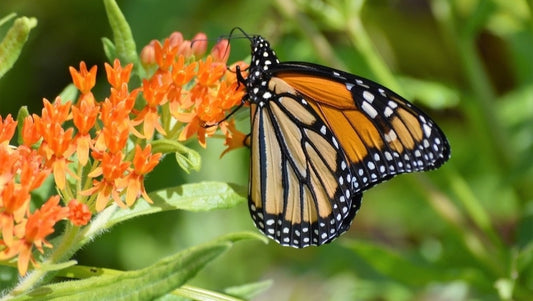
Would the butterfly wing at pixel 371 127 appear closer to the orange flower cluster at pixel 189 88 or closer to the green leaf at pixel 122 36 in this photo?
the orange flower cluster at pixel 189 88

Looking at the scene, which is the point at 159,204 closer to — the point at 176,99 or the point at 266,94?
the point at 176,99

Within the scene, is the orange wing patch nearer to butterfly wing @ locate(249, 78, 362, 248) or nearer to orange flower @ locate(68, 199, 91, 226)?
butterfly wing @ locate(249, 78, 362, 248)

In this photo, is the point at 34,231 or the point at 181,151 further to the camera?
the point at 181,151

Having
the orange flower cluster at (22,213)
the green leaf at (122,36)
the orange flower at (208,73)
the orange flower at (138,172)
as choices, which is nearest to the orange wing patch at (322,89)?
the orange flower at (208,73)

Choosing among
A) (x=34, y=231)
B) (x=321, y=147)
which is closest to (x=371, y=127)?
(x=321, y=147)

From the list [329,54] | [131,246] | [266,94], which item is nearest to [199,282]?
[131,246]

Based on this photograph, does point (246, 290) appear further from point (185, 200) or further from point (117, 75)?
point (117, 75)
